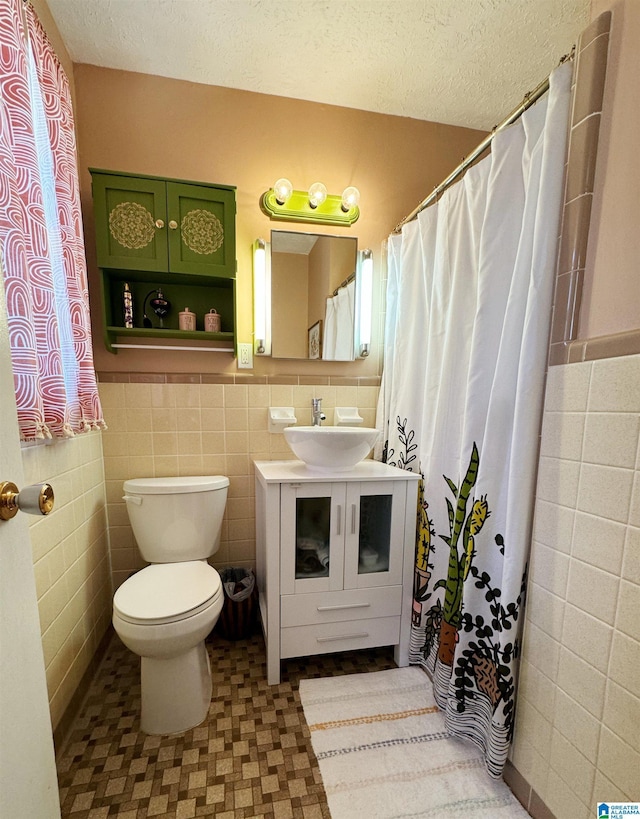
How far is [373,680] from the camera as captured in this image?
137cm

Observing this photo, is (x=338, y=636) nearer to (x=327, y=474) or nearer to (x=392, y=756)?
(x=392, y=756)

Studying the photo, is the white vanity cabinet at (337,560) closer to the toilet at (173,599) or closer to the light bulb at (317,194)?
the toilet at (173,599)

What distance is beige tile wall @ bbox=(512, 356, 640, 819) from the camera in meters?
0.71

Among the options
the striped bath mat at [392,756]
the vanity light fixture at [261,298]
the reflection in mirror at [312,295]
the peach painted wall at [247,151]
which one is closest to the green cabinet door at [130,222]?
the peach painted wall at [247,151]

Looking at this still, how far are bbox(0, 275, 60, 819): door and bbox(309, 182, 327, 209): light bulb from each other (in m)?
1.44

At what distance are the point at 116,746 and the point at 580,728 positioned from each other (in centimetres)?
135

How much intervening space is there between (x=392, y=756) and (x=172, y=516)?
3.75 feet

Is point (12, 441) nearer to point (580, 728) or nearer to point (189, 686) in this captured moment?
point (189, 686)

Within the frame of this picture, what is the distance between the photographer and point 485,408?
107 centimetres

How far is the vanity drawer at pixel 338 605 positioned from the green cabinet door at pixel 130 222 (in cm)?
150

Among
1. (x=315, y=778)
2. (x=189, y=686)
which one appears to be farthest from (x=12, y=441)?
(x=315, y=778)

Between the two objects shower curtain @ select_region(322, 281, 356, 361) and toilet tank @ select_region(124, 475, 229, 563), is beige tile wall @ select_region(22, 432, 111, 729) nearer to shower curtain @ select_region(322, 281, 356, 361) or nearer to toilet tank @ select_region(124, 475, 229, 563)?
toilet tank @ select_region(124, 475, 229, 563)

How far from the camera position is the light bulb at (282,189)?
5.15 feet

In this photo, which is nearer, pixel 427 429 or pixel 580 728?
pixel 580 728
